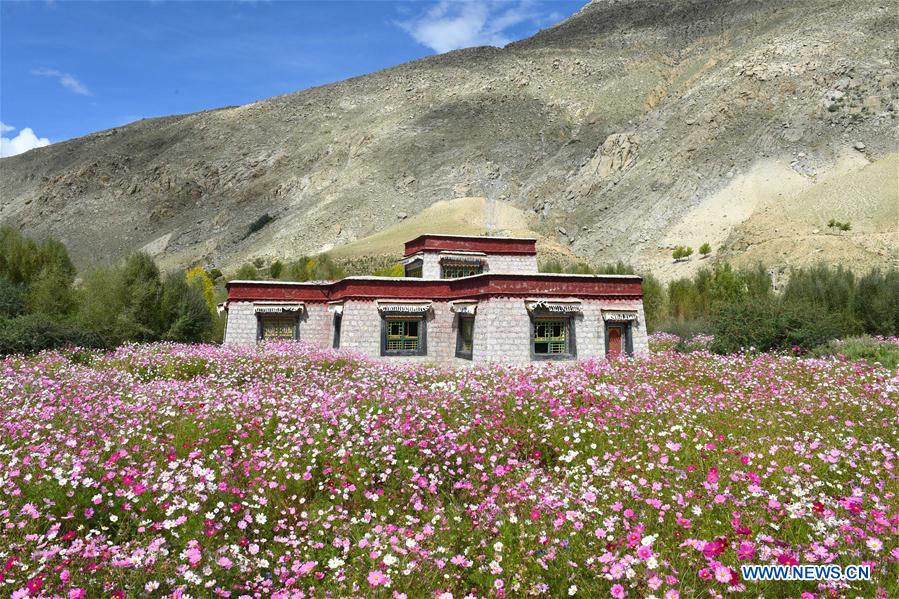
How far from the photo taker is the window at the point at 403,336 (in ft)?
71.6

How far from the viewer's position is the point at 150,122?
424 feet

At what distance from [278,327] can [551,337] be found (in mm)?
11346

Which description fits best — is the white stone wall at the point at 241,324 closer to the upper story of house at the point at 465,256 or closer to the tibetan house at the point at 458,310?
the tibetan house at the point at 458,310

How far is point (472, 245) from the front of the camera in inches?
1008

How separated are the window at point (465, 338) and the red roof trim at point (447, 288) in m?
0.91

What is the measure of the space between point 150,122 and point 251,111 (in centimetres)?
3499

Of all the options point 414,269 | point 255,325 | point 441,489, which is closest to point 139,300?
point 255,325

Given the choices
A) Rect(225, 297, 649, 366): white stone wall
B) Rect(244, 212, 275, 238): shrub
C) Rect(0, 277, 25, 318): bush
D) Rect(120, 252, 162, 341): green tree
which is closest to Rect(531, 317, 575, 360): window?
Rect(225, 297, 649, 366): white stone wall

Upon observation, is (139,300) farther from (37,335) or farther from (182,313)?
(37,335)

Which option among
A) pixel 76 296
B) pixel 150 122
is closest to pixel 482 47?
pixel 150 122

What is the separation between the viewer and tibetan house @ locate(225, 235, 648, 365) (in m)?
19.4

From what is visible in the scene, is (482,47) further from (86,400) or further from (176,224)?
(86,400)

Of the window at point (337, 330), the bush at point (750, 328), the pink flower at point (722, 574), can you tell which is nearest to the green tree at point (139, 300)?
the window at point (337, 330)

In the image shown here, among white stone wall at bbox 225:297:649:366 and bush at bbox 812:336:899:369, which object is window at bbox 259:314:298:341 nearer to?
white stone wall at bbox 225:297:649:366
